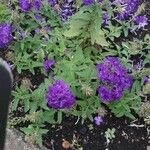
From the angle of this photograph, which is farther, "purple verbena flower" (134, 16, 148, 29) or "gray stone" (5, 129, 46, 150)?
"purple verbena flower" (134, 16, 148, 29)

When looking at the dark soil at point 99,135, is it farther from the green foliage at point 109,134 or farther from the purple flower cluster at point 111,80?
the purple flower cluster at point 111,80

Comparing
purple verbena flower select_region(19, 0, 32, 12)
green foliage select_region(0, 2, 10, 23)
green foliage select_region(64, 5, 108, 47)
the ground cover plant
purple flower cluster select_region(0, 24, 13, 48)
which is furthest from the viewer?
green foliage select_region(0, 2, 10, 23)

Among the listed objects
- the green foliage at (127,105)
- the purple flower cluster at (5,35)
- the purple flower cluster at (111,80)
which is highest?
the purple flower cluster at (5,35)

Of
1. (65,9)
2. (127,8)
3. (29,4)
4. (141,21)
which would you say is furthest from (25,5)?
(141,21)

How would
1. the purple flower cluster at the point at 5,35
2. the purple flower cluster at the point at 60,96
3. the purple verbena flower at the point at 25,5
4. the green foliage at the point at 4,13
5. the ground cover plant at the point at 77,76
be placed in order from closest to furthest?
the purple flower cluster at the point at 60,96, the ground cover plant at the point at 77,76, the purple flower cluster at the point at 5,35, the purple verbena flower at the point at 25,5, the green foliage at the point at 4,13

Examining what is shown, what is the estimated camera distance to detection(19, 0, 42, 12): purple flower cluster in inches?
122

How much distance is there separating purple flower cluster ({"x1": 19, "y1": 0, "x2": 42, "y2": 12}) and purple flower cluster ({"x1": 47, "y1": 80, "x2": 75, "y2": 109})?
743mm

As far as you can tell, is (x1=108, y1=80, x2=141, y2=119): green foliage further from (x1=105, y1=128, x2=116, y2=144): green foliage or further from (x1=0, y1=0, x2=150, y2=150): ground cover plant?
(x1=105, y1=128, x2=116, y2=144): green foliage

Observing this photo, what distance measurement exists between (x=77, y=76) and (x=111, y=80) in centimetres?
31

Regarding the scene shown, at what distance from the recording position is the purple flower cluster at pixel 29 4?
3094 millimetres

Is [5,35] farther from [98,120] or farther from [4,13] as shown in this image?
[98,120]

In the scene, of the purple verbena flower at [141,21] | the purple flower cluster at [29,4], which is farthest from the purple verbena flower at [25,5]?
the purple verbena flower at [141,21]

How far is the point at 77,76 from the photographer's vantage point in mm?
2924

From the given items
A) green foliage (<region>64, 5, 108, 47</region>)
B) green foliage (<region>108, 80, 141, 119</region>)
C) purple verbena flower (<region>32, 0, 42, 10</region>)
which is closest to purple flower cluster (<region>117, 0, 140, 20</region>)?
green foliage (<region>64, 5, 108, 47</region>)
